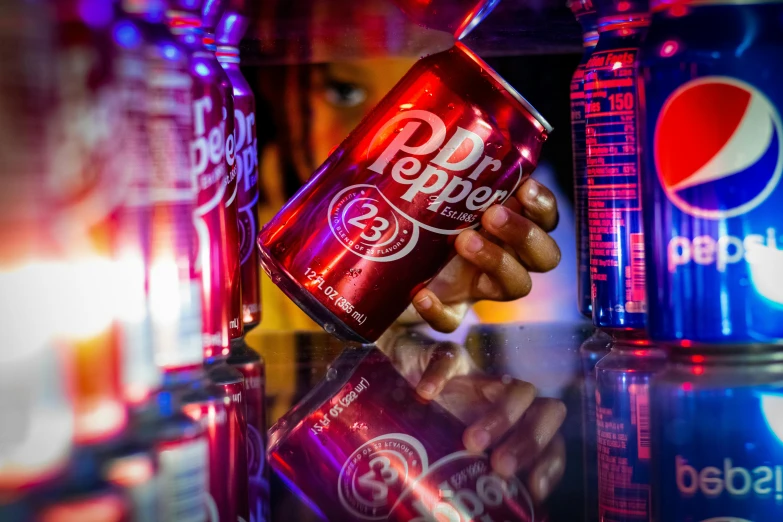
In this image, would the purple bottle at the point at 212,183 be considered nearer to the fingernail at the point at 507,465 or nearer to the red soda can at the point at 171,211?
the red soda can at the point at 171,211

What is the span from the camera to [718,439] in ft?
2.02

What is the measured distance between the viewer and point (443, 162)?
0.89 metres

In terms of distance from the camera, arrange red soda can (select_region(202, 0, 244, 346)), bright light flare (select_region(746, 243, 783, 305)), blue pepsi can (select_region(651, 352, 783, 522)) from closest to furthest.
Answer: blue pepsi can (select_region(651, 352, 783, 522)) < bright light flare (select_region(746, 243, 783, 305)) < red soda can (select_region(202, 0, 244, 346))

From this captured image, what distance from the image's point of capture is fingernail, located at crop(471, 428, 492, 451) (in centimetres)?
64

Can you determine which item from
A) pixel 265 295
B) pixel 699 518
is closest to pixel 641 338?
pixel 699 518

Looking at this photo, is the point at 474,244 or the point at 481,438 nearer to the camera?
the point at 481,438

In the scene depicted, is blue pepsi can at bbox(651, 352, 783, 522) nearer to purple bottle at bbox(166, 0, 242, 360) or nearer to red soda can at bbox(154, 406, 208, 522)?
red soda can at bbox(154, 406, 208, 522)

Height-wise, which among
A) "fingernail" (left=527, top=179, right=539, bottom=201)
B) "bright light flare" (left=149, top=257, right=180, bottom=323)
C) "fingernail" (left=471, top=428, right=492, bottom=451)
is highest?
"fingernail" (left=527, top=179, right=539, bottom=201)

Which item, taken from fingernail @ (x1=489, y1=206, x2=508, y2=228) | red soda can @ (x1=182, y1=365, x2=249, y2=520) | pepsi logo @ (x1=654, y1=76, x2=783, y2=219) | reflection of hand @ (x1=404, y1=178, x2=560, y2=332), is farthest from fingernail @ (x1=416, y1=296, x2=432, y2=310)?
pepsi logo @ (x1=654, y1=76, x2=783, y2=219)

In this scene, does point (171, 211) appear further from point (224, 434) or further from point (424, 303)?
point (424, 303)

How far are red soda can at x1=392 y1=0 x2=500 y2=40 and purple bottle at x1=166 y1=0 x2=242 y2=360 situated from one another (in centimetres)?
21

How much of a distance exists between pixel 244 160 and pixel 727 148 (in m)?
0.54

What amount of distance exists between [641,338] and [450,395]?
9.3 inches

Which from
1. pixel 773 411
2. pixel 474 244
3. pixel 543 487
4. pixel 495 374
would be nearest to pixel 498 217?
pixel 474 244
